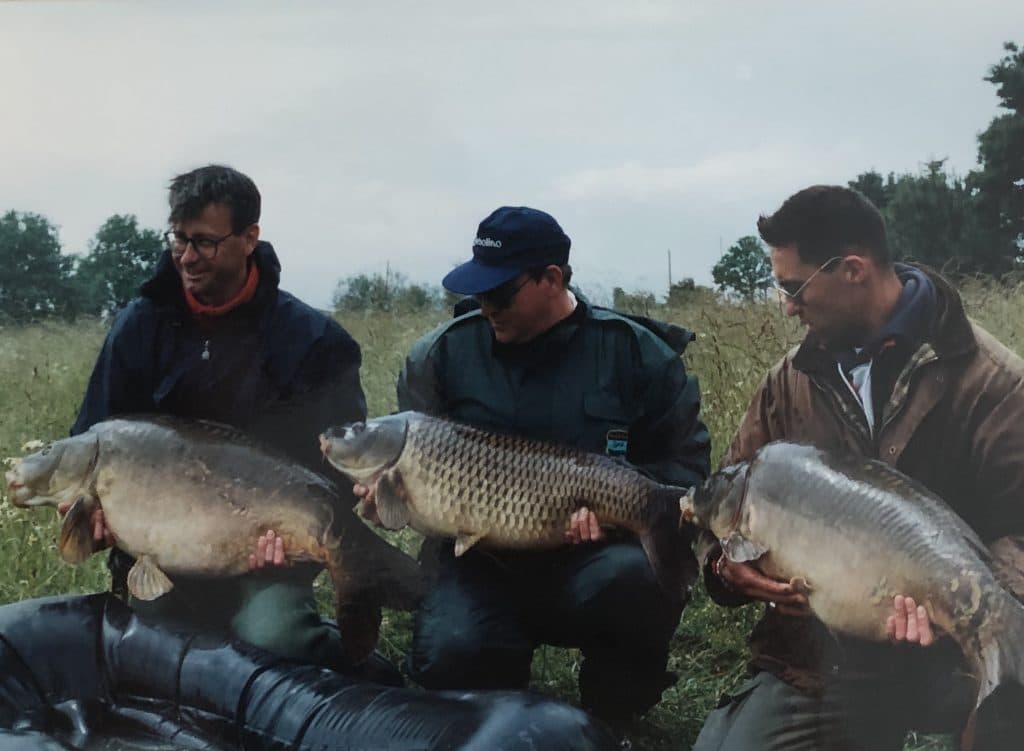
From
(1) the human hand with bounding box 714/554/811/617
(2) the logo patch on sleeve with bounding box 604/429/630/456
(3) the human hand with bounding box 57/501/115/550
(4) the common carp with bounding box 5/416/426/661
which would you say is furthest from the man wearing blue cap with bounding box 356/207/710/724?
(3) the human hand with bounding box 57/501/115/550

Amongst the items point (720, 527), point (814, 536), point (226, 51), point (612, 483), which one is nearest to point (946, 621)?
point (814, 536)

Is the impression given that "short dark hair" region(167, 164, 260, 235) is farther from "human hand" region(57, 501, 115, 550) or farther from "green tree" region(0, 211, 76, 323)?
"human hand" region(57, 501, 115, 550)

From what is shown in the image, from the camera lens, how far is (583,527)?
2.16 m

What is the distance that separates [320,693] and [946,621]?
1086mm

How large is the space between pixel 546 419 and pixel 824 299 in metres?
0.57

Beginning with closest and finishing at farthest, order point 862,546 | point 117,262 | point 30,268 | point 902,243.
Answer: point 862,546 → point 902,243 → point 117,262 → point 30,268

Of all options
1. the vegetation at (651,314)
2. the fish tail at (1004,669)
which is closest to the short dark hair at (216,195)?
the vegetation at (651,314)

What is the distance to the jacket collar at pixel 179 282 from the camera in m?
2.46

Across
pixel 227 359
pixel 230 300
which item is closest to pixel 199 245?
pixel 230 300

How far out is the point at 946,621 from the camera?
5.80 feet

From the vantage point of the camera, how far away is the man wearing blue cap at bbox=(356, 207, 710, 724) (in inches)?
88.1

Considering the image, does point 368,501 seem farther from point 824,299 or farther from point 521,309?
point 824,299

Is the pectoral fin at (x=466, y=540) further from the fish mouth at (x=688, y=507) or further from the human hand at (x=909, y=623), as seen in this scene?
the human hand at (x=909, y=623)

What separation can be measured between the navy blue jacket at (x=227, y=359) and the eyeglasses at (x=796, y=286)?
0.88 metres
